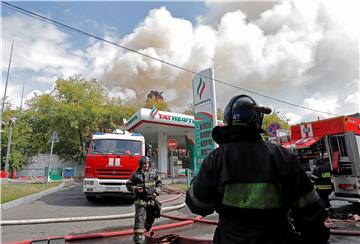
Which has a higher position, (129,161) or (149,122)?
(149,122)

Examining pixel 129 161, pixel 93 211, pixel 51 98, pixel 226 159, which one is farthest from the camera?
pixel 51 98

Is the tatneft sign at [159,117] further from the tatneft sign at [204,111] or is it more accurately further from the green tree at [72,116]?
the green tree at [72,116]

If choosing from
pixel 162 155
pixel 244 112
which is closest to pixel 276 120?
pixel 162 155

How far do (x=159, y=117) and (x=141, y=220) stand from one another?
12.9 m

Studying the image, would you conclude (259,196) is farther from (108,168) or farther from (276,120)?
(276,120)

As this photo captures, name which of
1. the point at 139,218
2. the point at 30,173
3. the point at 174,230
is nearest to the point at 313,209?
the point at 139,218

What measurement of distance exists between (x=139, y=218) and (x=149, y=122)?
1289cm

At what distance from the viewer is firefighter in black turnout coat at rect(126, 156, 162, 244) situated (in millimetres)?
4145

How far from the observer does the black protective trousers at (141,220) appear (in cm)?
411

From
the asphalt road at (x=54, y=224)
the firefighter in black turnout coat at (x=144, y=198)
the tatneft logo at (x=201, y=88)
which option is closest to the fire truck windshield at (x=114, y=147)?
the asphalt road at (x=54, y=224)

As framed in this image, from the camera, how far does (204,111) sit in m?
10.7

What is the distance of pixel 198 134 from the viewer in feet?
36.1

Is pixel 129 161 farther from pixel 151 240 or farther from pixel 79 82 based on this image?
pixel 79 82

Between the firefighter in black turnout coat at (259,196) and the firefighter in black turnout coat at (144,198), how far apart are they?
113 inches
